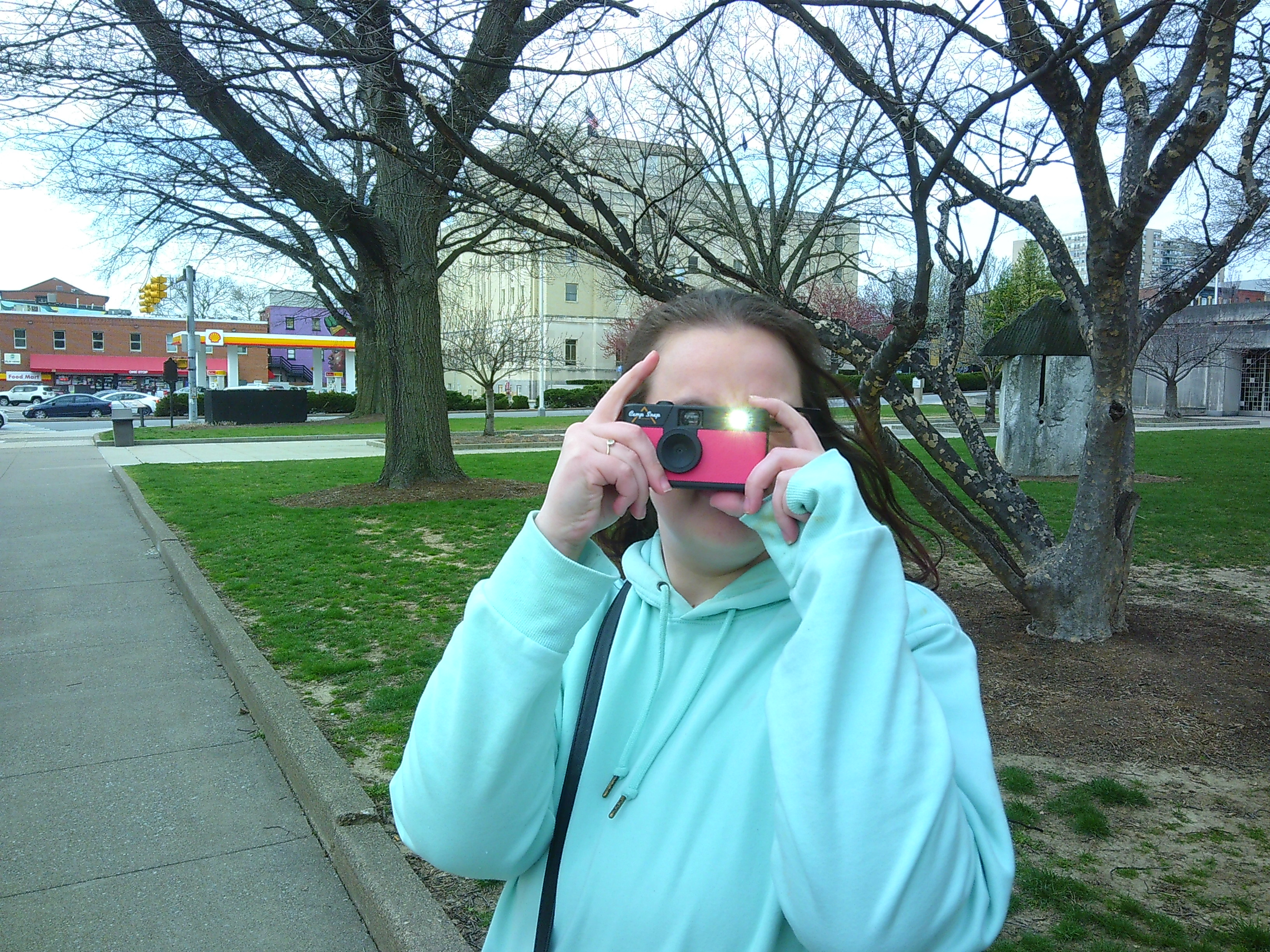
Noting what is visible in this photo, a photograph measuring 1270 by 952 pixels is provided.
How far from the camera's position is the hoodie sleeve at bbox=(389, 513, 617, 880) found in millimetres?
1205

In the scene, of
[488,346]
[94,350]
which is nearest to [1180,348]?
[488,346]

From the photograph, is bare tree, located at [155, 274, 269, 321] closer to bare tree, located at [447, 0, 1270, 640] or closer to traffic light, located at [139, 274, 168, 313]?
traffic light, located at [139, 274, 168, 313]

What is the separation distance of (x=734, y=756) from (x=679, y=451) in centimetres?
41

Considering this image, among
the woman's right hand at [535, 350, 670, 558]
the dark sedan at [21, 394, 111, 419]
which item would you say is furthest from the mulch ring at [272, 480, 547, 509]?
the dark sedan at [21, 394, 111, 419]

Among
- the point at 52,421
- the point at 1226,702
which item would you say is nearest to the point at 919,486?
the point at 1226,702

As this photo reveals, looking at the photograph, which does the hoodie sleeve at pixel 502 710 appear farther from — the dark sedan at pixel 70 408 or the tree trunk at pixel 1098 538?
the dark sedan at pixel 70 408

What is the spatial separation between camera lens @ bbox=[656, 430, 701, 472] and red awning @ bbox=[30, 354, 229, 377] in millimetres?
68147

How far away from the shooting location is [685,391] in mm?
1453

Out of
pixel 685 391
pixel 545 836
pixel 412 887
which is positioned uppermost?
pixel 685 391

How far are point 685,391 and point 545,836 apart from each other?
69 centimetres

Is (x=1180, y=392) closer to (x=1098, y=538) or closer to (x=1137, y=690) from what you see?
(x=1098, y=538)

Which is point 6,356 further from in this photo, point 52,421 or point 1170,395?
point 1170,395

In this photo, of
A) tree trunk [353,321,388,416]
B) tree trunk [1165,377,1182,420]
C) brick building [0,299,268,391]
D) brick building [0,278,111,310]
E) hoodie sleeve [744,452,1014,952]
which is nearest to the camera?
hoodie sleeve [744,452,1014,952]

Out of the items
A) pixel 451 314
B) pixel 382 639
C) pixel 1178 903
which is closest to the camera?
pixel 1178 903
